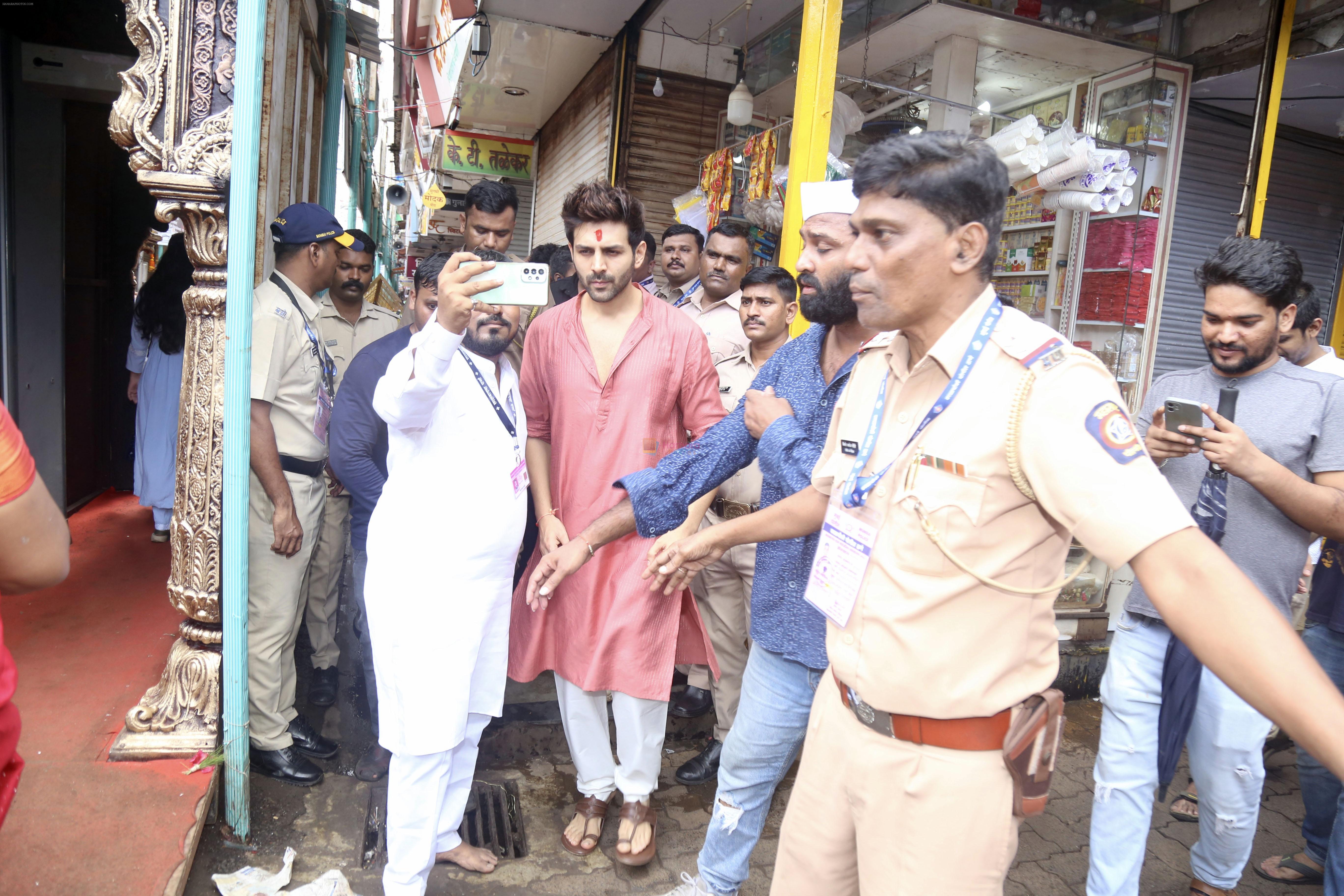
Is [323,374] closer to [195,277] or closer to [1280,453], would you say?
[195,277]

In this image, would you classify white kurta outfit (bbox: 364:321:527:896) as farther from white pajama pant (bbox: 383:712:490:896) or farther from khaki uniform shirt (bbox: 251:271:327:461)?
khaki uniform shirt (bbox: 251:271:327:461)

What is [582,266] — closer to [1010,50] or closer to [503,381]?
[503,381]

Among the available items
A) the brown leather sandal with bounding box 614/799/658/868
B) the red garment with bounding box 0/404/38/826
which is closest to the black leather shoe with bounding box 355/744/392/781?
the brown leather sandal with bounding box 614/799/658/868

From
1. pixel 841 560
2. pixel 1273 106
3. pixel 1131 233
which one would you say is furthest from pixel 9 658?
pixel 1273 106

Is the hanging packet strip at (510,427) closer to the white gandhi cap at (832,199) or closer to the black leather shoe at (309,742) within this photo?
the white gandhi cap at (832,199)

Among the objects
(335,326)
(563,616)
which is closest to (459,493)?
(563,616)

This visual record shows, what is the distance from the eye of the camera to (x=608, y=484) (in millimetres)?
2943

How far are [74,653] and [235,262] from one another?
76.5 inches

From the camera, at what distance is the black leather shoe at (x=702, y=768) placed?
3578mm

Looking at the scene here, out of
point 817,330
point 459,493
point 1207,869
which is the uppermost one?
point 817,330

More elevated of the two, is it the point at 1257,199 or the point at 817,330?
the point at 1257,199

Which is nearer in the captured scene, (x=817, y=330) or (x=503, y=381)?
(x=817, y=330)

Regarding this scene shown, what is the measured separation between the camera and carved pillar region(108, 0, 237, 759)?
268 cm

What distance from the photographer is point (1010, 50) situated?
5680 millimetres
